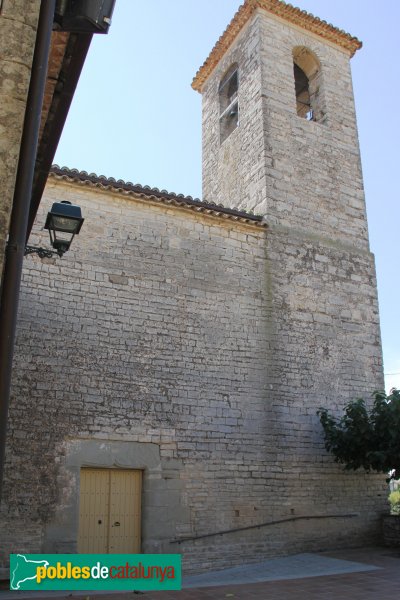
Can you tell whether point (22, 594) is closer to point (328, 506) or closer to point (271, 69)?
point (328, 506)

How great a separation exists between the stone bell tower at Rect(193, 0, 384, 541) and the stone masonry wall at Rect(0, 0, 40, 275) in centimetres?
775

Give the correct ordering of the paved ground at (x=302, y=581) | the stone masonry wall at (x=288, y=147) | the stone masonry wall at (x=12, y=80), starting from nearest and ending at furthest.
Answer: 1. the stone masonry wall at (x=12, y=80)
2. the paved ground at (x=302, y=581)
3. the stone masonry wall at (x=288, y=147)

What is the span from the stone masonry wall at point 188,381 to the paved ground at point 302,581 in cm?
49

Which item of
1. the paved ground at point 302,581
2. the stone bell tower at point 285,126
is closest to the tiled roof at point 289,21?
the stone bell tower at point 285,126

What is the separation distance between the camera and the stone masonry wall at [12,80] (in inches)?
103

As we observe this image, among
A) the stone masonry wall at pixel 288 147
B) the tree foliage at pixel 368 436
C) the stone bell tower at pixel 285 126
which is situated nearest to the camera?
the tree foliage at pixel 368 436

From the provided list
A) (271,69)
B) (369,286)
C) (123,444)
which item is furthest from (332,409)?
(271,69)

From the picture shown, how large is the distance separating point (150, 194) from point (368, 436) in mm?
5523

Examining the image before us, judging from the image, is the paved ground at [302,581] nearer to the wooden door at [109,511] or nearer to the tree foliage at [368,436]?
the wooden door at [109,511]

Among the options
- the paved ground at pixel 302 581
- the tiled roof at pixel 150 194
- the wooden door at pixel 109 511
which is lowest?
the paved ground at pixel 302 581

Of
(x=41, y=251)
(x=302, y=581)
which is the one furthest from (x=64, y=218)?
(x=302, y=581)

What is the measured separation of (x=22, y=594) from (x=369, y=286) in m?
8.48

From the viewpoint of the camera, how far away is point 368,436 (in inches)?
365

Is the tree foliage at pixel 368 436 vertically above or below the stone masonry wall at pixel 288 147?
below
